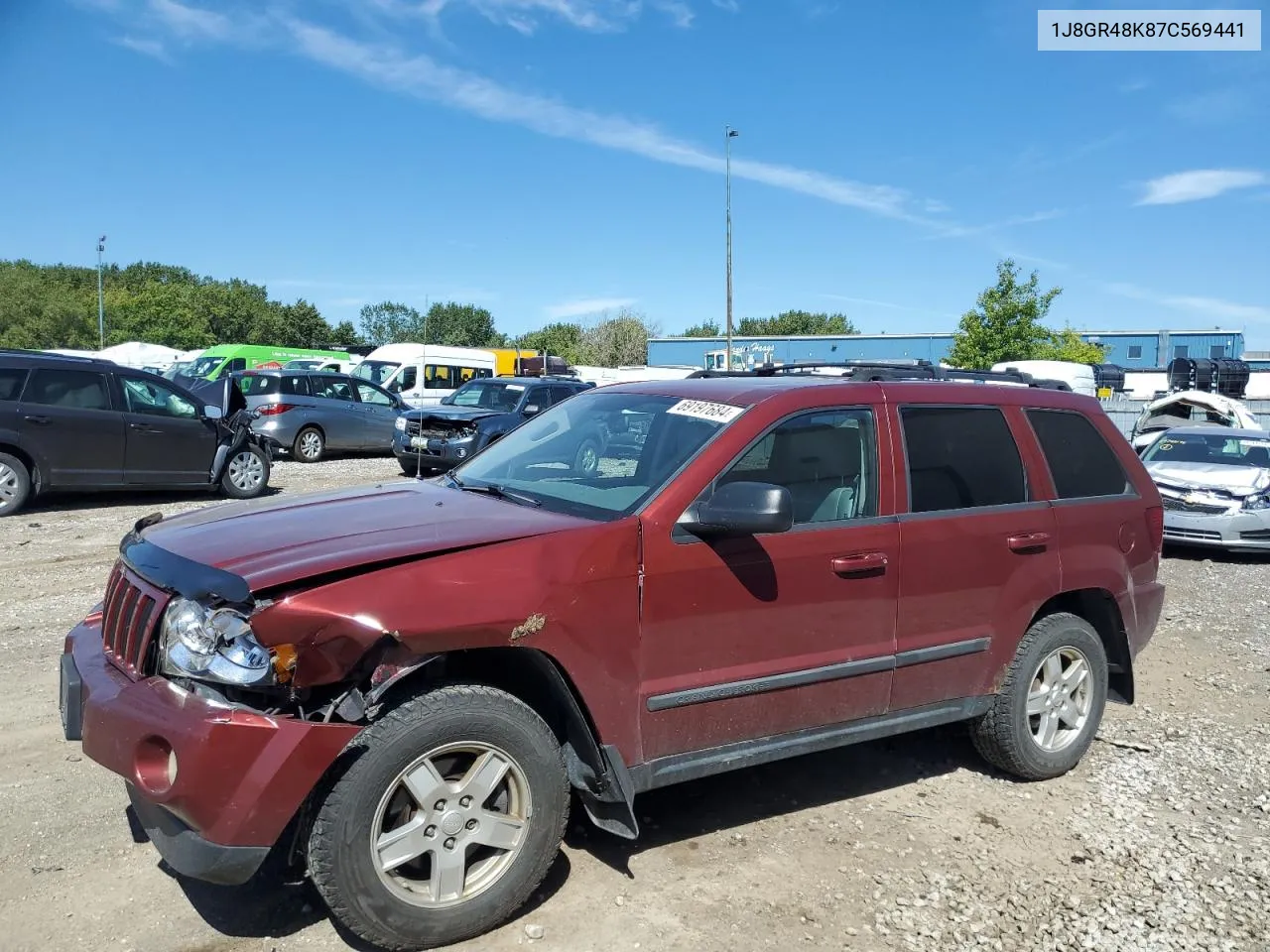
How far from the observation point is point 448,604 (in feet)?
9.81

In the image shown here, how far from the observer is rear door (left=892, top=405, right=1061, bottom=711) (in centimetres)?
409

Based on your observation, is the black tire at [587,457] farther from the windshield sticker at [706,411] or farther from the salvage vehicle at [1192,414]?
the salvage vehicle at [1192,414]

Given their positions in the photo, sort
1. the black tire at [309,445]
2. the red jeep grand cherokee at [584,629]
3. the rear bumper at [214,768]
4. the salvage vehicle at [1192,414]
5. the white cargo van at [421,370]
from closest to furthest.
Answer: the rear bumper at [214,768]
the red jeep grand cherokee at [584,629]
the black tire at [309,445]
the salvage vehicle at [1192,414]
the white cargo van at [421,370]

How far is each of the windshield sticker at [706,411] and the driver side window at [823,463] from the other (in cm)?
16

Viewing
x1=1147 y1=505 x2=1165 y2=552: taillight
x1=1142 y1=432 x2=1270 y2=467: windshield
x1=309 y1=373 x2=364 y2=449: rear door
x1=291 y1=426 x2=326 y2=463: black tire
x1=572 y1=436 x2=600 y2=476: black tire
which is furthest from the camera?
x1=309 y1=373 x2=364 y2=449: rear door

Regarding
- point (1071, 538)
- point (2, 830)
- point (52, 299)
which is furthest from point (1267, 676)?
point (52, 299)

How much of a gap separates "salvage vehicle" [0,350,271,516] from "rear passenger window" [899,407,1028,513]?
10192 mm

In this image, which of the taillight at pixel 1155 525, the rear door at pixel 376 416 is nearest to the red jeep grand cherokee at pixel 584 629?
the taillight at pixel 1155 525

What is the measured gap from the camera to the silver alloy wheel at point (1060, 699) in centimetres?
464

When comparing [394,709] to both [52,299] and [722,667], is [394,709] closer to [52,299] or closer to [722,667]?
[722,667]

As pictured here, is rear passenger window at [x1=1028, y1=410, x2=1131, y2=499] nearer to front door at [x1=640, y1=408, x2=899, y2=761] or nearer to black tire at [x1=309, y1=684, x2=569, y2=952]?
front door at [x1=640, y1=408, x2=899, y2=761]

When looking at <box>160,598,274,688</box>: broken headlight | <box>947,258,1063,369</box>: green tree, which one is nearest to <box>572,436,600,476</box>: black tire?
<box>160,598,274,688</box>: broken headlight

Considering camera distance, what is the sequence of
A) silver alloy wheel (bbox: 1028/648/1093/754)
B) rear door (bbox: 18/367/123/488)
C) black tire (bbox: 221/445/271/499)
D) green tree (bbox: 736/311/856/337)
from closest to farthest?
silver alloy wheel (bbox: 1028/648/1093/754) → rear door (bbox: 18/367/123/488) → black tire (bbox: 221/445/271/499) → green tree (bbox: 736/311/856/337)

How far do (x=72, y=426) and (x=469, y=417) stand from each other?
594cm
